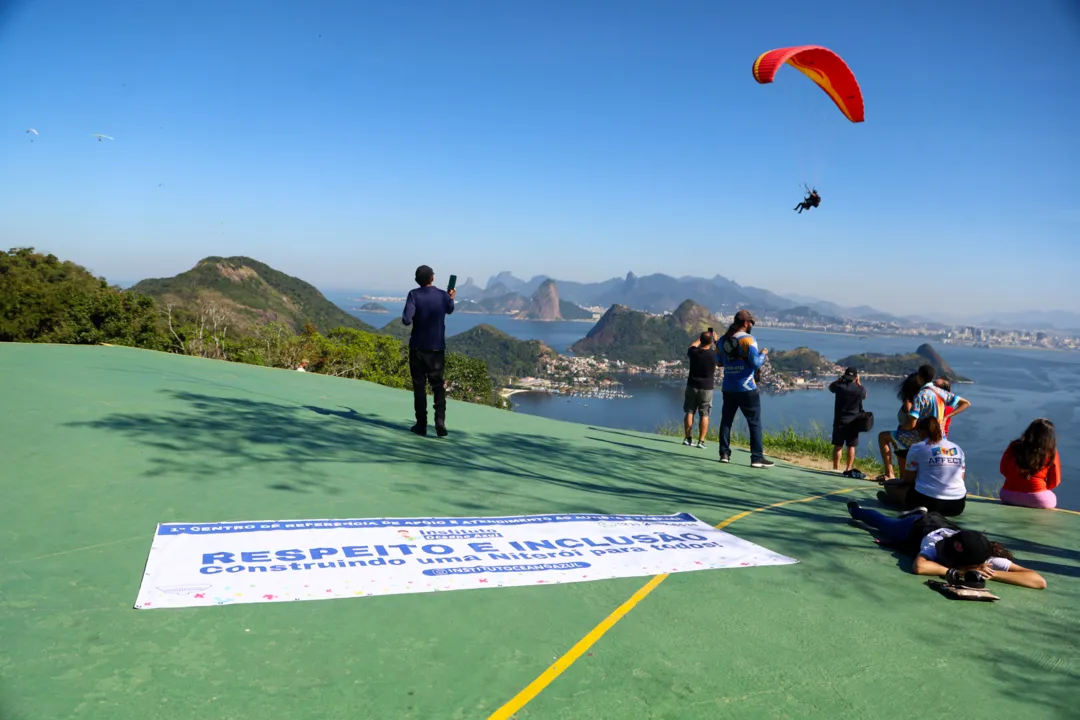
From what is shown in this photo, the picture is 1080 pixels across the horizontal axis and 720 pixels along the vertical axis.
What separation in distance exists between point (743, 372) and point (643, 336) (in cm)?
13569

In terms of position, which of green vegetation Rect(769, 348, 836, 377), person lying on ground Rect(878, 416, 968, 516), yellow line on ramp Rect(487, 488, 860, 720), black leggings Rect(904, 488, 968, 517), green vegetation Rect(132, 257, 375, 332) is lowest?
green vegetation Rect(769, 348, 836, 377)

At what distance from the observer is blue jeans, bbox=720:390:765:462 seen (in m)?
7.70

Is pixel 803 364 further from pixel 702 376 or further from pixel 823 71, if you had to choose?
pixel 702 376

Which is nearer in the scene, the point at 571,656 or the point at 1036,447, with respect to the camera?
the point at 571,656

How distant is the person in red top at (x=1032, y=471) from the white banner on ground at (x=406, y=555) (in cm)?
344

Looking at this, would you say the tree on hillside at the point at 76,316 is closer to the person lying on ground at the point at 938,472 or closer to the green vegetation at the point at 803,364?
the person lying on ground at the point at 938,472

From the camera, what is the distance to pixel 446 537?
4.05 meters

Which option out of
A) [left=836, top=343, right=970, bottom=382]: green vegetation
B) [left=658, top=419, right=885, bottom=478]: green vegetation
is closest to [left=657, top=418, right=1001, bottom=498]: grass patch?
[left=658, top=419, right=885, bottom=478]: green vegetation

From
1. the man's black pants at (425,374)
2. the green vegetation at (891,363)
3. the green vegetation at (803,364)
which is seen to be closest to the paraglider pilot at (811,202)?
the man's black pants at (425,374)

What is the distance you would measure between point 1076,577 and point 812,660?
2654 mm

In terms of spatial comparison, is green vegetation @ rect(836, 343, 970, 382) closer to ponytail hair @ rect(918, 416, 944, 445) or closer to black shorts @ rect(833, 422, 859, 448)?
black shorts @ rect(833, 422, 859, 448)

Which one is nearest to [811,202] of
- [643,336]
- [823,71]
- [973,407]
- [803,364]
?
[823,71]

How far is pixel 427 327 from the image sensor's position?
23.2 ft

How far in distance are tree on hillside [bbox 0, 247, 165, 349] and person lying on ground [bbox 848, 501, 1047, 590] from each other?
20644 mm
